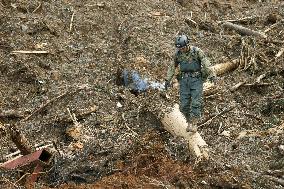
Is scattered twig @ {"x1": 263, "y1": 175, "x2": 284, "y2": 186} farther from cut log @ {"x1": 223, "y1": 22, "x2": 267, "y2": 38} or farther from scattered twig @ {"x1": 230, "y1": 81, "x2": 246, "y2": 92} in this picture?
cut log @ {"x1": 223, "y1": 22, "x2": 267, "y2": 38}

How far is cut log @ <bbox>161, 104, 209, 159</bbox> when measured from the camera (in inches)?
269

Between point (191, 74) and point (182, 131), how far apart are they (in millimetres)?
886

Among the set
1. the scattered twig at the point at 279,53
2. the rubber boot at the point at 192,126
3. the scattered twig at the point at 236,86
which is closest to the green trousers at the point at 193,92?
the rubber boot at the point at 192,126

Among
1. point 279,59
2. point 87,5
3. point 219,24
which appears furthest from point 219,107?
point 87,5

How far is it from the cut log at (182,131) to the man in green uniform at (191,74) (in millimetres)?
100

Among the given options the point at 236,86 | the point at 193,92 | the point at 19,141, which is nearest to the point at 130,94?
the point at 193,92

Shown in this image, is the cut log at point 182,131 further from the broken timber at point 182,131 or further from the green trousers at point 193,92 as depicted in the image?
the green trousers at point 193,92

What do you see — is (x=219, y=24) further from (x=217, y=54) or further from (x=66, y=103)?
(x=66, y=103)

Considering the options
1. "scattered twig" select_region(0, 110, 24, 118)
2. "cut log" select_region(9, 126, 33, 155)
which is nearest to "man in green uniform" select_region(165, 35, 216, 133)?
"cut log" select_region(9, 126, 33, 155)

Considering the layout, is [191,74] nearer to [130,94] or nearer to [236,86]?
[130,94]

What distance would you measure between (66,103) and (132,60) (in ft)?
6.33

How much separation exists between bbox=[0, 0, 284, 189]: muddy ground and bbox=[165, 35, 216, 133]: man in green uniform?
18.4 inches

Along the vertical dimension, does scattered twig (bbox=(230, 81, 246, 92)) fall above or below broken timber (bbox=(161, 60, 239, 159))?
below

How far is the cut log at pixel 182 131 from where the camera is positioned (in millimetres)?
6845
